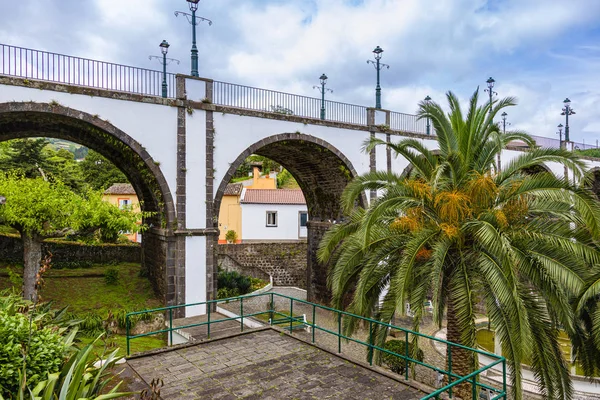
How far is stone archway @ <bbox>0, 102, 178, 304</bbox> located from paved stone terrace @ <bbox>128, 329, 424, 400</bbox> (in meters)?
4.77

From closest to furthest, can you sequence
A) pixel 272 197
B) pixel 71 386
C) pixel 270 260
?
pixel 71 386 < pixel 270 260 < pixel 272 197

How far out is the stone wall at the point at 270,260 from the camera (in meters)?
21.0

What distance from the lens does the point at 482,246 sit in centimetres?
682

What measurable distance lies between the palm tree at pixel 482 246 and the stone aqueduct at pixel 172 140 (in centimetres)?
539

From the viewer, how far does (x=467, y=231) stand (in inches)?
276

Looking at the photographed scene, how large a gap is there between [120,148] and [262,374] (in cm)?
784

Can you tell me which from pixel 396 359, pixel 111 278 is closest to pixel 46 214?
pixel 111 278

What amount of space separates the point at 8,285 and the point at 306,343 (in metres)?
11.0

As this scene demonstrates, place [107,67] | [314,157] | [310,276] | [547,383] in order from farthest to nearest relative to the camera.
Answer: [310,276] → [314,157] → [107,67] → [547,383]

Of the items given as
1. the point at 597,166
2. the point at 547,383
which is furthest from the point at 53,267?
the point at 597,166

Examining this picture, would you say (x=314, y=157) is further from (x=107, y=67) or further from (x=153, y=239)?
(x=107, y=67)

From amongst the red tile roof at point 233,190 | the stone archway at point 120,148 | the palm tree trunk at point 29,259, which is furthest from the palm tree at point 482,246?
the red tile roof at point 233,190

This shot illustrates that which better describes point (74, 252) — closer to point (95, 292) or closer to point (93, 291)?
point (93, 291)

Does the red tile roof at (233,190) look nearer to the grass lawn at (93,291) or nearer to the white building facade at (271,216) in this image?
the white building facade at (271,216)
